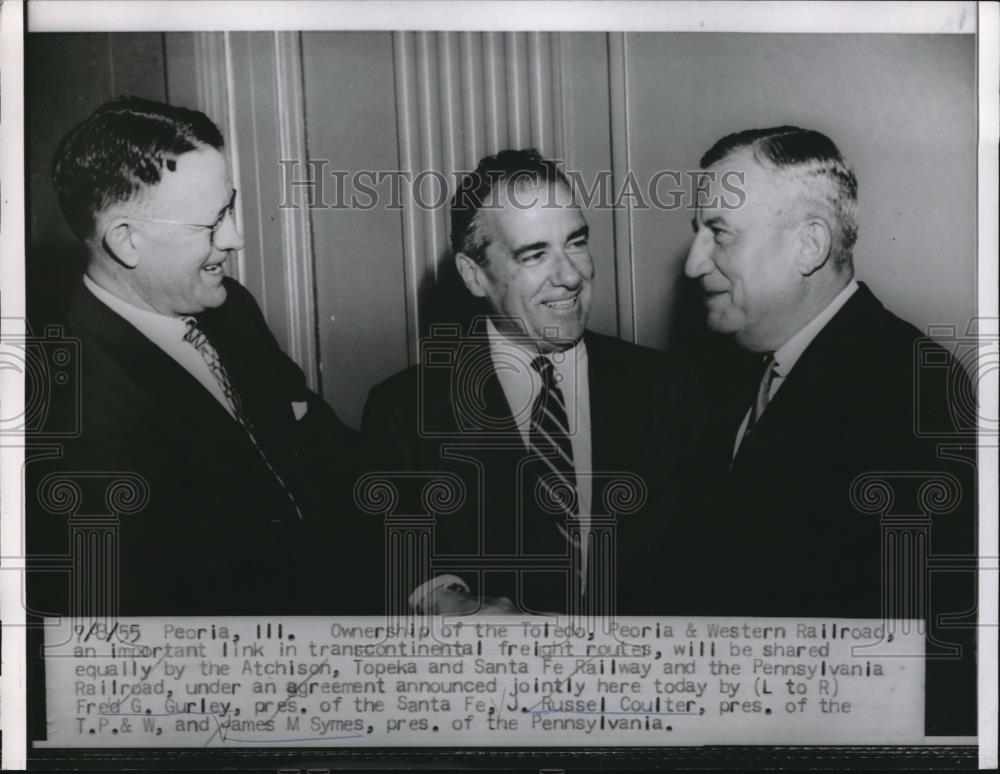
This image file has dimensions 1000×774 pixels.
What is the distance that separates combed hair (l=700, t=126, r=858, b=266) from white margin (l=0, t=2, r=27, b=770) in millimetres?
1359

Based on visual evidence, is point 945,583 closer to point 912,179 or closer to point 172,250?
point 912,179

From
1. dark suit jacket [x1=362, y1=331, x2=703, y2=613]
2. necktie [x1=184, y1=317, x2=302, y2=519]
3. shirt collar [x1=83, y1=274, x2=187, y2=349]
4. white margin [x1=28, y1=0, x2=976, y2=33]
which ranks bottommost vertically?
dark suit jacket [x1=362, y1=331, x2=703, y2=613]

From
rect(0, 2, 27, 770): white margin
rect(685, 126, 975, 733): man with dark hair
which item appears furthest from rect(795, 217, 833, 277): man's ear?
rect(0, 2, 27, 770): white margin

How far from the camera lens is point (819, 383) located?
88.2 inches

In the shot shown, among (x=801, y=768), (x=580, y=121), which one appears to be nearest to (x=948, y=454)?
(x=801, y=768)

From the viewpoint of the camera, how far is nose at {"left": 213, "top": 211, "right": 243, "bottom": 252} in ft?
7.26

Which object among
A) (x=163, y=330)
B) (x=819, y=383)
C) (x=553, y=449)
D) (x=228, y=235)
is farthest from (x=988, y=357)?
(x=163, y=330)

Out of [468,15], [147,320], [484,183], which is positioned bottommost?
[147,320]

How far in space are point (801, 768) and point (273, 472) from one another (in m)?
1.20

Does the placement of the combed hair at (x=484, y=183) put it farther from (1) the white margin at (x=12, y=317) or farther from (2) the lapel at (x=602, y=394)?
(1) the white margin at (x=12, y=317)

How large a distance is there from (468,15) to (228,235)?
64cm

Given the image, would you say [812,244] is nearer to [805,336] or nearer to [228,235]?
[805,336]

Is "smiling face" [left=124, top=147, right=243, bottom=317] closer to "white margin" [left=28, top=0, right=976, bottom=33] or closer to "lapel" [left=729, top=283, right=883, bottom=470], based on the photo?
"white margin" [left=28, top=0, right=976, bottom=33]

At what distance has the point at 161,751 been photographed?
224cm
